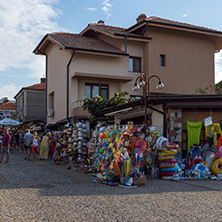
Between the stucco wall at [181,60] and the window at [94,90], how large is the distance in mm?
3513

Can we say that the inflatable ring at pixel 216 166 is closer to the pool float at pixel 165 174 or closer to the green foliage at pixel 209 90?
the pool float at pixel 165 174

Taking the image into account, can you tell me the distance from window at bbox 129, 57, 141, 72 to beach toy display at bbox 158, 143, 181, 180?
45.8 feet

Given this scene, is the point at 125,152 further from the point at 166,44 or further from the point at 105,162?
the point at 166,44

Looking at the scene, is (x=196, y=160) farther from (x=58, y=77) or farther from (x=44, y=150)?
(x=58, y=77)

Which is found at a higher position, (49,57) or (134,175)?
(49,57)

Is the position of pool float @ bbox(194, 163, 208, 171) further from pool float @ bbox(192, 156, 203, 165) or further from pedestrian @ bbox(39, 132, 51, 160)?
pedestrian @ bbox(39, 132, 51, 160)

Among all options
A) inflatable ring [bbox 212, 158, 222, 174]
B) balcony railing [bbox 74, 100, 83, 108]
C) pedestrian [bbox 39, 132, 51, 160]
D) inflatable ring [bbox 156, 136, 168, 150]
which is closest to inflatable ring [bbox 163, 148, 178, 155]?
inflatable ring [bbox 156, 136, 168, 150]

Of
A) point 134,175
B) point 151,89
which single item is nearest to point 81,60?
point 151,89

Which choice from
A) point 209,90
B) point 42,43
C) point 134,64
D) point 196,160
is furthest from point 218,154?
point 42,43

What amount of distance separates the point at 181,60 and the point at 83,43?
7611mm

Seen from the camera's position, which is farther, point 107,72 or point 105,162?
point 107,72

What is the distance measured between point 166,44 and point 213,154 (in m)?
14.5

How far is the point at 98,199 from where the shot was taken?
755cm

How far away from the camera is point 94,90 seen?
23406 mm
